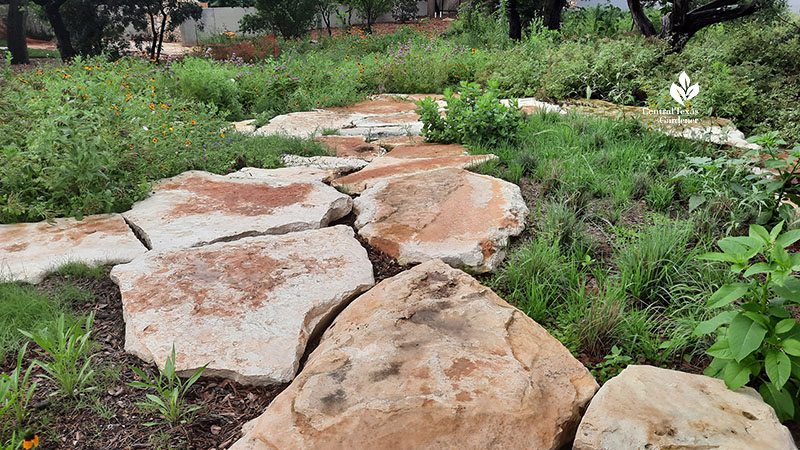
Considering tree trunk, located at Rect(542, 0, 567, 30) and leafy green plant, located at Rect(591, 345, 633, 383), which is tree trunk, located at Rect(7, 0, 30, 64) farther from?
leafy green plant, located at Rect(591, 345, 633, 383)

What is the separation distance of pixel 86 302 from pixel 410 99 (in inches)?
222

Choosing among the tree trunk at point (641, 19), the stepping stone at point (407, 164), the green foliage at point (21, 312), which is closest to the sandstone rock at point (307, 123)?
the stepping stone at point (407, 164)

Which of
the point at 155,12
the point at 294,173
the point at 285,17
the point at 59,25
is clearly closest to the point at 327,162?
the point at 294,173

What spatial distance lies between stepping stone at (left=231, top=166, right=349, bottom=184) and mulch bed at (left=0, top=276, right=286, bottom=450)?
2.11 m

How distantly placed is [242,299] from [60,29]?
13.6 m

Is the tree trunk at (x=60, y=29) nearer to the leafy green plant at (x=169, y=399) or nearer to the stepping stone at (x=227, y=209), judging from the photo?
the stepping stone at (x=227, y=209)

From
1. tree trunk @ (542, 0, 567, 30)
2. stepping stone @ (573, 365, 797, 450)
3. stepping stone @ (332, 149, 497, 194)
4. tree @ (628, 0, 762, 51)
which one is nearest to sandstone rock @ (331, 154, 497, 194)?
stepping stone @ (332, 149, 497, 194)

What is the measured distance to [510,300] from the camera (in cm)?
270

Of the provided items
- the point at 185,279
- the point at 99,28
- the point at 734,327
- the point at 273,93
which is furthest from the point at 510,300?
the point at 99,28

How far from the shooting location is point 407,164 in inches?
172

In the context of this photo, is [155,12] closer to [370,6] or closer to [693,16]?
[370,6]

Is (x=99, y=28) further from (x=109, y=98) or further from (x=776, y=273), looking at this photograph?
(x=776, y=273)

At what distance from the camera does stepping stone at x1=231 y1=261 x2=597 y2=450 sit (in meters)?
1.73

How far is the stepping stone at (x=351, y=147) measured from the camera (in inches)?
197
